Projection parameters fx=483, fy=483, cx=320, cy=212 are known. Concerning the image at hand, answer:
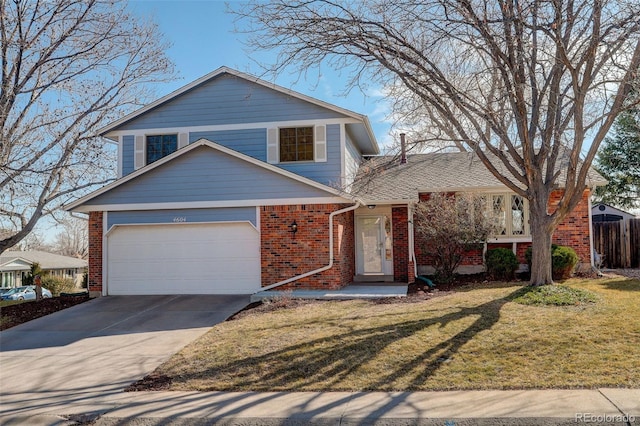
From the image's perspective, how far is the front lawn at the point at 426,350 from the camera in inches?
239

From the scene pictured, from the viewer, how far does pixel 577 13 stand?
8.61m

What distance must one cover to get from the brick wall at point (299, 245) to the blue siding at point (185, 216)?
0.53 m

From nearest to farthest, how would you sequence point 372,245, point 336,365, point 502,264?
point 336,365
point 502,264
point 372,245

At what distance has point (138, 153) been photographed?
15695mm

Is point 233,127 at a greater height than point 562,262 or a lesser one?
greater

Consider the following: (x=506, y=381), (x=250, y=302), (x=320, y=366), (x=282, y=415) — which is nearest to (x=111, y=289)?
(x=250, y=302)

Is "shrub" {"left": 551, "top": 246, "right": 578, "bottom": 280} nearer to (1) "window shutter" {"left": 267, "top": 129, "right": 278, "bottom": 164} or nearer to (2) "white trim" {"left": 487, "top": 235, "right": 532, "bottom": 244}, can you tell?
(2) "white trim" {"left": 487, "top": 235, "right": 532, "bottom": 244}

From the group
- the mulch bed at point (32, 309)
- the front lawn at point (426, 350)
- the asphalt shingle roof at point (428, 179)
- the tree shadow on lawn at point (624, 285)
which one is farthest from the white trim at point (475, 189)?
the mulch bed at point (32, 309)

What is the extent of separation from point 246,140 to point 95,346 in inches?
322

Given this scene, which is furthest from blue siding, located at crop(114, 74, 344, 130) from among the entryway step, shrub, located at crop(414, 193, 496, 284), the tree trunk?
the tree trunk

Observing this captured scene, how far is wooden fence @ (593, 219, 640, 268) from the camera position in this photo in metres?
17.4

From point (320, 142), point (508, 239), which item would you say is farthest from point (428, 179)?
point (320, 142)

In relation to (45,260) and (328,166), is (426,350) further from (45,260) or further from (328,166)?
(45,260)

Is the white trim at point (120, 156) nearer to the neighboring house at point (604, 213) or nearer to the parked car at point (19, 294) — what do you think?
the parked car at point (19, 294)
